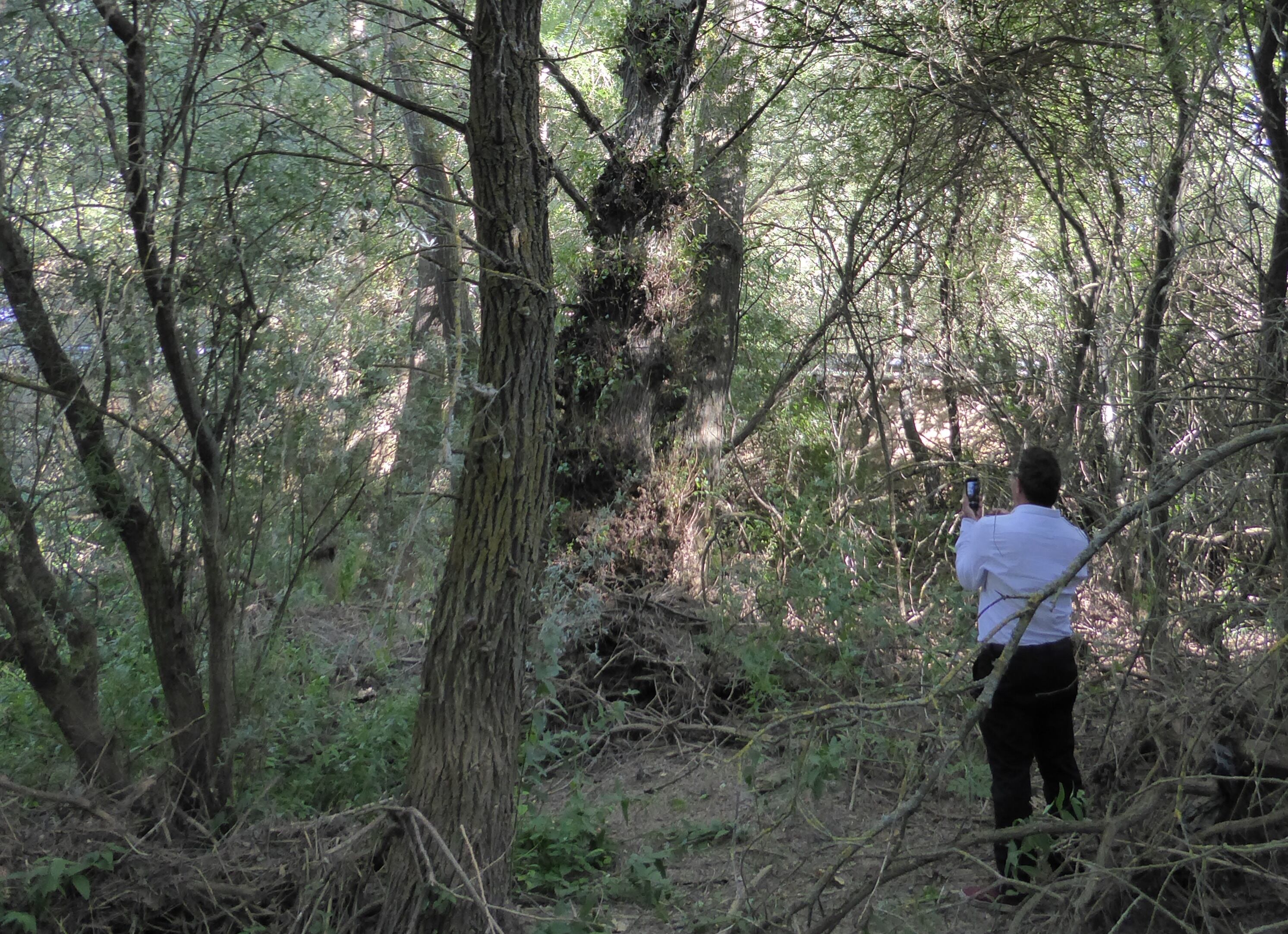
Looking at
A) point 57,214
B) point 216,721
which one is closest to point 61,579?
point 216,721

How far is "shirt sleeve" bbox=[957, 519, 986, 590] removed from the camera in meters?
4.41

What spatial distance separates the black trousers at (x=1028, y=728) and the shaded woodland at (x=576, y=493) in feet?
0.89

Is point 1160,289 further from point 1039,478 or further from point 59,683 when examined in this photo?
point 59,683

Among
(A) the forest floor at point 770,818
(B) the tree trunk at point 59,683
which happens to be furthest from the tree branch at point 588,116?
(B) the tree trunk at point 59,683

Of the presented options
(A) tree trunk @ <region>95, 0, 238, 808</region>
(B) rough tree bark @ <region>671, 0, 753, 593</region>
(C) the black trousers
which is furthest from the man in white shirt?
(B) rough tree bark @ <region>671, 0, 753, 593</region>

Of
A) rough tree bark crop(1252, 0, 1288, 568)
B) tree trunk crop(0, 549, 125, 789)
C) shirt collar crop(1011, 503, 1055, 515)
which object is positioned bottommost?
tree trunk crop(0, 549, 125, 789)

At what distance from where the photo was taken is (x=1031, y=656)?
4223mm

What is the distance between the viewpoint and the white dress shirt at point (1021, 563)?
4250mm

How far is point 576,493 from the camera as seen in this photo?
780 centimetres

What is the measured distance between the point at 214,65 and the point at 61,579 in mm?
2597

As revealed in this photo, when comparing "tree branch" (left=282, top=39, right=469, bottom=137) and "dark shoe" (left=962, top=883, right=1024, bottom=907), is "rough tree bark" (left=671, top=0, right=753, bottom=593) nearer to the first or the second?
"dark shoe" (left=962, top=883, right=1024, bottom=907)

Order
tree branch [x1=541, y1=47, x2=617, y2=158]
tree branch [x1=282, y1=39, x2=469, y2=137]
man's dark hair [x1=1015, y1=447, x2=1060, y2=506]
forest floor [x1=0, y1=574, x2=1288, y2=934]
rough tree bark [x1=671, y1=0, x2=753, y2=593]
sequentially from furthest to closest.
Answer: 1. rough tree bark [x1=671, y1=0, x2=753, y2=593]
2. tree branch [x1=541, y1=47, x2=617, y2=158]
3. man's dark hair [x1=1015, y1=447, x2=1060, y2=506]
4. tree branch [x1=282, y1=39, x2=469, y2=137]
5. forest floor [x1=0, y1=574, x2=1288, y2=934]

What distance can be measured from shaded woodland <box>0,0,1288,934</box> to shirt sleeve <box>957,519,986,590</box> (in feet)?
2.07

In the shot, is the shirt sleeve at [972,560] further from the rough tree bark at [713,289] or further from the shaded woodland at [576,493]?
the rough tree bark at [713,289]
